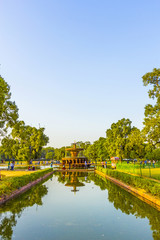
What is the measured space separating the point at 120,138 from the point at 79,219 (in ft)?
129

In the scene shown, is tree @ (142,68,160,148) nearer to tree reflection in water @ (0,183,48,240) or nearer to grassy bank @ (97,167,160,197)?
grassy bank @ (97,167,160,197)

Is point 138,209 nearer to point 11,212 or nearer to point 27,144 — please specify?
point 11,212

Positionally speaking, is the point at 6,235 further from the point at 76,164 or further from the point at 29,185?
the point at 76,164

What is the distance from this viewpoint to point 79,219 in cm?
986

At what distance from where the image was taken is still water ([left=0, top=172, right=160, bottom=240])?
308 inches

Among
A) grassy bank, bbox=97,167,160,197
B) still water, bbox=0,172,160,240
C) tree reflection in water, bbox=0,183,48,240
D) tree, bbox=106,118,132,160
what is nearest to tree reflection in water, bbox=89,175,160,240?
still water, bbox=0,172,160,240

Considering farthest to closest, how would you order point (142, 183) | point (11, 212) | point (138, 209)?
point (142, 183) < point (138, 209) < point (11, 212)

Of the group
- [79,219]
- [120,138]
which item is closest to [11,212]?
[79,219]

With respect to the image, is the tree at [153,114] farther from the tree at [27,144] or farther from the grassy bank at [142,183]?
the tree at [27,144]

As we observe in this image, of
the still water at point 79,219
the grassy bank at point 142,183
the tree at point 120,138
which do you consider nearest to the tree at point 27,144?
the tree at point 120,138

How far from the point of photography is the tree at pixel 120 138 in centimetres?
4750

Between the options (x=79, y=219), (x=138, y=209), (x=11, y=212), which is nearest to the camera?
(x=79, y=219)

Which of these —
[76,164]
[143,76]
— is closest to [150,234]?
[143,76]

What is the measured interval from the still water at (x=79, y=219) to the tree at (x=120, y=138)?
111ft
